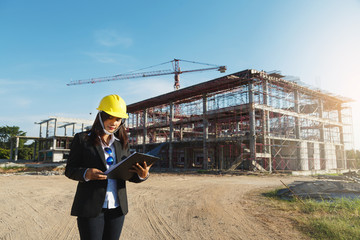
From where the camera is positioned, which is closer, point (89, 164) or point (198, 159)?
point (89, 164)

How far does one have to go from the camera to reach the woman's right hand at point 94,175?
76.3 inches

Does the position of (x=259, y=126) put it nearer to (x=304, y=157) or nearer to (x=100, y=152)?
(x=304, y=157)

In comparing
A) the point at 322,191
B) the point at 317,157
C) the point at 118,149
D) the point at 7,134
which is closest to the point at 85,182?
the point at 118,149

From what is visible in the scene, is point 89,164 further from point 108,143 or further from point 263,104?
point 263,104

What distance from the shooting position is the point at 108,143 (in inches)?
90.4

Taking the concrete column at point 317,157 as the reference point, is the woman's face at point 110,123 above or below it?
above

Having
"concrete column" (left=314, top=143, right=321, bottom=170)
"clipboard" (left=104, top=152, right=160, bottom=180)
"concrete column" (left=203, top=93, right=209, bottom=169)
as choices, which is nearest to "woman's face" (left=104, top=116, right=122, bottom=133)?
"clipboard" (left=104, top=152, right=160, bottom=180)

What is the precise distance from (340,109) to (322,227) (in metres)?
36.2

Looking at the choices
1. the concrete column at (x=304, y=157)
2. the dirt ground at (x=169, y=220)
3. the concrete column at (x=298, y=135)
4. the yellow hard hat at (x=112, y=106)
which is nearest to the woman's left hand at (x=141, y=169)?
the yellow hard hat at (x=112, y=106)

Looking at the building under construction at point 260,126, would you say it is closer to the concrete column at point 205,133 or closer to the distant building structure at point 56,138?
the concrete column at point 205,133

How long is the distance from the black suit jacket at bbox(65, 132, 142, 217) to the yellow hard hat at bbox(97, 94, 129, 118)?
0.27 metres

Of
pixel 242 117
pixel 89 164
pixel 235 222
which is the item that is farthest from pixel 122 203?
pixel 242 117

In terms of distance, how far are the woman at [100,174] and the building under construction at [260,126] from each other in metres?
20.7

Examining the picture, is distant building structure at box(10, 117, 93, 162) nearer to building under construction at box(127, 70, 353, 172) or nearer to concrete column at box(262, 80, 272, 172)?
building under construction at box(127, 70, 353, 172)
